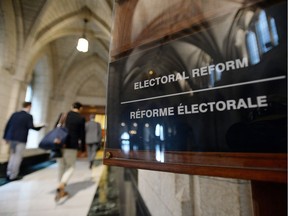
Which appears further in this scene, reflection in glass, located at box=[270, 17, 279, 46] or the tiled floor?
the tiled floor

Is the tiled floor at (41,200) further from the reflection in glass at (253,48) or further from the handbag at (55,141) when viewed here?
the reflection in glass at (253,48)

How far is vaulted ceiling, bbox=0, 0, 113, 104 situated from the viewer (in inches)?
172

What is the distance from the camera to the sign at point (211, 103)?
47 centimetres

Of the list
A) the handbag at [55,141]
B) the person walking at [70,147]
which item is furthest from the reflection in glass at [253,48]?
the person walking at [70,147]

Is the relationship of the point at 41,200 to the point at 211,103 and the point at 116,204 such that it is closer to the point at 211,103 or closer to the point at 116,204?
the point at 116,204

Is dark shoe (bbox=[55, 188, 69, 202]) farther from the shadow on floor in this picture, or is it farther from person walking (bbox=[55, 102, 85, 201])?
the shadow on floor

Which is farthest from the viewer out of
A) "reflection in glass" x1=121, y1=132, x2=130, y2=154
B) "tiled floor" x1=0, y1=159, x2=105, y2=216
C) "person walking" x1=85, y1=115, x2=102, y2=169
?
"person walking" x1=85, y1=115, x2=102, y2=169

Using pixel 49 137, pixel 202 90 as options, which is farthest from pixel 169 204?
pixel 49 137

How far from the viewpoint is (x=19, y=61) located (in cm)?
471

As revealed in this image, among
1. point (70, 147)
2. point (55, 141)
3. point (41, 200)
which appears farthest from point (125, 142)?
point (41, 200)

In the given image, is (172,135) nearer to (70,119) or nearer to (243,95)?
(243,95)

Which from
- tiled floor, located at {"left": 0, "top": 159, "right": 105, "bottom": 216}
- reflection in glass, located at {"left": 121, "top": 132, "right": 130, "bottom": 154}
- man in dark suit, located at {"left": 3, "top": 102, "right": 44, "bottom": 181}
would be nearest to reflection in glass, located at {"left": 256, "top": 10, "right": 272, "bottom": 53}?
reflection in glass, located at {"left": 121, "top": 132, "right": 130, "bottom": 154}

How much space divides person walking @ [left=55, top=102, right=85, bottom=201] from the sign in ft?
6.58

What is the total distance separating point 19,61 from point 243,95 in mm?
5802
